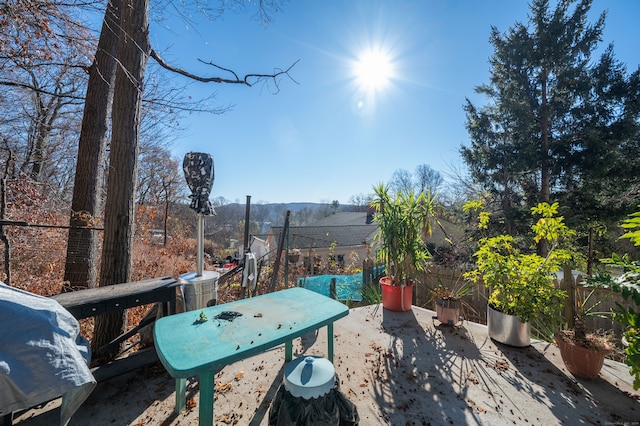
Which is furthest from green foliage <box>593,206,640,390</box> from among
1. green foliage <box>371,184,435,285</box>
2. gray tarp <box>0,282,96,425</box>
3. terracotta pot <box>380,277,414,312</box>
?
gray tarp <box>0,282,96,425</box>

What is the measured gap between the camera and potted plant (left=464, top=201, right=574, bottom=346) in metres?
2.46

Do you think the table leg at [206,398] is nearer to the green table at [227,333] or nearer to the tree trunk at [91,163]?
the green table at [227,333]

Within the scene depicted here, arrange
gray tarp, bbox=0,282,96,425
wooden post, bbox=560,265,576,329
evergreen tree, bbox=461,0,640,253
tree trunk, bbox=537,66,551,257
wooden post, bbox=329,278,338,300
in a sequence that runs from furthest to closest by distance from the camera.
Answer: tree trunk, bbox=537,66,551,257 < evergreen tree, bbox=461,0,640,253 < wooden post, bbox=329,278,338,300 < wooden post, bbox=560,265,576,329 < gray tarp, bbox=0,282,96,425

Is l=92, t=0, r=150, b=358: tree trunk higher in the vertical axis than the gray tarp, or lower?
higher

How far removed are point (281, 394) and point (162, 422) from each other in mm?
1120

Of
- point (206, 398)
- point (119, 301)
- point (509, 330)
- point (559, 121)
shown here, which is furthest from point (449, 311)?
point (559, 121)

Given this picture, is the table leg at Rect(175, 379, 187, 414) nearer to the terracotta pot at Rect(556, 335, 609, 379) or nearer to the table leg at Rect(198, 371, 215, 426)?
the table leg at Rect(198, 371, 215, 426)

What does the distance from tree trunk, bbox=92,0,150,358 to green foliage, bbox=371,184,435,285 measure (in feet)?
10.3

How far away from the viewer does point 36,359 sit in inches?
47.1

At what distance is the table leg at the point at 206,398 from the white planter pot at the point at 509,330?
9.82 feet

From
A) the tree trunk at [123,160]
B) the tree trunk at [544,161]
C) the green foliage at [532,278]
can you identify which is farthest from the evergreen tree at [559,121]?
the tree trunk at [123,160]

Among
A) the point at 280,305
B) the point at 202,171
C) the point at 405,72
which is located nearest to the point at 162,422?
the point at 280,305

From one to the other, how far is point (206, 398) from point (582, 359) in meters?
3.07

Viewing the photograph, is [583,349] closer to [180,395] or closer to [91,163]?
[180,395]
